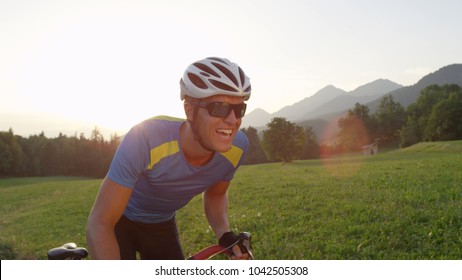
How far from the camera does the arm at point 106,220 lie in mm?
3168

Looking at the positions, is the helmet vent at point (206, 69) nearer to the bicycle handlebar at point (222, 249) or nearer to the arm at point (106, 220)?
the arm at point (106, 220)

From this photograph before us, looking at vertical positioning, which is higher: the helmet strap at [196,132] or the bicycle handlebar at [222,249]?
the helmet strap at [196,132]

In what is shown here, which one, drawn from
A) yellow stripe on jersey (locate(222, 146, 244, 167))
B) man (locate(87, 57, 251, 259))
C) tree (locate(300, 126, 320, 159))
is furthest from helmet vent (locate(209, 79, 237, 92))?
tree (locate(300, 126, 320, 159))

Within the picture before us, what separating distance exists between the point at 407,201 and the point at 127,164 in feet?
31.5

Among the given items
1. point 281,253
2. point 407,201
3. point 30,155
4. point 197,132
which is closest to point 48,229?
point 281,253

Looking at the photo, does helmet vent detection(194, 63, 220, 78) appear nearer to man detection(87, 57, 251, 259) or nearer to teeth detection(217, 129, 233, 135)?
man detection(87, 57, 251, 259)

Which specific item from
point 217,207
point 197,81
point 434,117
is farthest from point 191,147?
point 434,117

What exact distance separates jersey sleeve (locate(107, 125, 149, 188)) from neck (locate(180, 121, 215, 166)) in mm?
457

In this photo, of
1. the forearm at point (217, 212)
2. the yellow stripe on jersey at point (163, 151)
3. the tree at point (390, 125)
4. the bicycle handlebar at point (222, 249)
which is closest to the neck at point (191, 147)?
the yellow stripe on jersey at point (163, 151)

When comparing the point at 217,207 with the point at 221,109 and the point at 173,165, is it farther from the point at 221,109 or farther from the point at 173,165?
the point at 221,109

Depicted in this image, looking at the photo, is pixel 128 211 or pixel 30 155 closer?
pixel 128 211

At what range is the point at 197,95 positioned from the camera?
12.0ft

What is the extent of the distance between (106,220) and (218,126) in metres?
1.23

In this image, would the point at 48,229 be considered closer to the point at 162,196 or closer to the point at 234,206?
the point at 234,206
